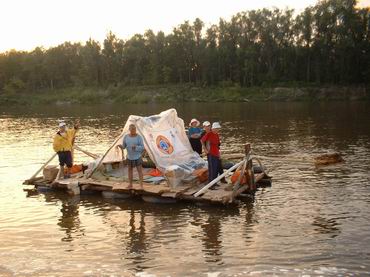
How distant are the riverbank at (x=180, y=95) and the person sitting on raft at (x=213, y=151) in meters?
67.0

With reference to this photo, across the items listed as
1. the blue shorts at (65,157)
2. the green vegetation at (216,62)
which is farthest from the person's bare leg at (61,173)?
the green vegetation at (216,62)

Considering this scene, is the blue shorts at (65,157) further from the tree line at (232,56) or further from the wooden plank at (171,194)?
the tree line at (232,56)

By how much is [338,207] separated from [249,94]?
76.4 meters

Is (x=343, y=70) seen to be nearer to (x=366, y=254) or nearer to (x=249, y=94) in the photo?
(x=249, y=94)

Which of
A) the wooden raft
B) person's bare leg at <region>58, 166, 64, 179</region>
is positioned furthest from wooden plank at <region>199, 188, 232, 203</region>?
person's bare leg at <region>58, 166, 64, 179</region>

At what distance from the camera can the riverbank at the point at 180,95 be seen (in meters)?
81.6

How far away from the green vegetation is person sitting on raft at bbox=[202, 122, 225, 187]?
72107 mm

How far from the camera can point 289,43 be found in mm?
98688

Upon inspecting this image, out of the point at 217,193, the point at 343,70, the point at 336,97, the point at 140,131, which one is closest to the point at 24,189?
Answer: the point at 140,131

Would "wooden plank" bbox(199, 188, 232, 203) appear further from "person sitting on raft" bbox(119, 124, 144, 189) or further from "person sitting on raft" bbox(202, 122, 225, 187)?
"person sitting on raft" bbox(119, 124, 144, 189)

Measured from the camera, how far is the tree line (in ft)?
300

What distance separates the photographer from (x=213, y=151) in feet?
47.6

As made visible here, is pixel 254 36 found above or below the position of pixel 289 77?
above

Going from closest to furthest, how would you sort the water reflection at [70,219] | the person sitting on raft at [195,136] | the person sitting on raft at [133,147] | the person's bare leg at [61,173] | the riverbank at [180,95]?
the water reflection at [70,219] < the person sitting on raft at [133,147] < the person's bare leg at [61,173] < the person sitting on raft at [195,136] < the riverbank at [180,95]
